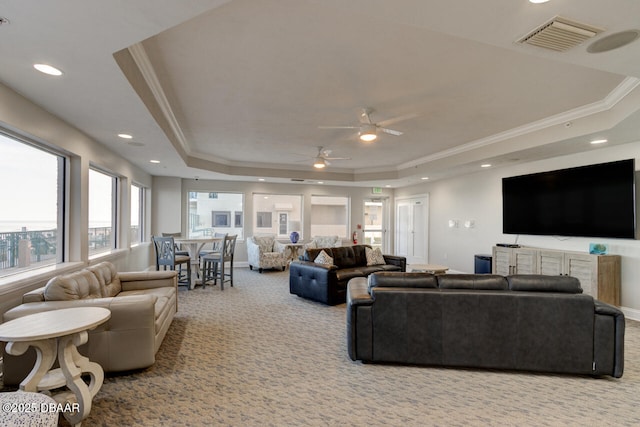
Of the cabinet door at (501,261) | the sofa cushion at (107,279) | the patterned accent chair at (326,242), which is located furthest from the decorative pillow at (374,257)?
the sofa cushion at (107,279)

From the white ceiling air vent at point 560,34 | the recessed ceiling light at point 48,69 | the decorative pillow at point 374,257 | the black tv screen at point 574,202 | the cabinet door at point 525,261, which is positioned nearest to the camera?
the white ceiling air vent at point 560,34

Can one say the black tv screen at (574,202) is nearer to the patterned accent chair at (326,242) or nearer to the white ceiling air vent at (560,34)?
the white ceiling air vent at (560,34)

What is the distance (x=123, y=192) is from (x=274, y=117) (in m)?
3.49

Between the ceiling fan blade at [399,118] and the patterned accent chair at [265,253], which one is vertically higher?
the ceiling fan blade at [399,118]

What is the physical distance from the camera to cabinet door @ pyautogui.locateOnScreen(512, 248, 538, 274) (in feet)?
18.4

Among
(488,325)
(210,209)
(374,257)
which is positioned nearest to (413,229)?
(374,257)

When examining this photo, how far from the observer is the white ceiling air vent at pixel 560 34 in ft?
6.61

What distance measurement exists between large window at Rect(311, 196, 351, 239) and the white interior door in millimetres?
1650

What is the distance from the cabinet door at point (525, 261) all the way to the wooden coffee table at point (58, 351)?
240 inches

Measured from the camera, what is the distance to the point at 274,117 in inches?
183

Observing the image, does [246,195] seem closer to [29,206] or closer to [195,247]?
[195,247]

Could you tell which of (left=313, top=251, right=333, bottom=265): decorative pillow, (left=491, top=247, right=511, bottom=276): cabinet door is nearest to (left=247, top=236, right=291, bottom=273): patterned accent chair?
(left=313, top=251, right=333, bottom=265): decorative pillow

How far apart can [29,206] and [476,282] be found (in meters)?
4.53

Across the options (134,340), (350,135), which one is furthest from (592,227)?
(134,340)
